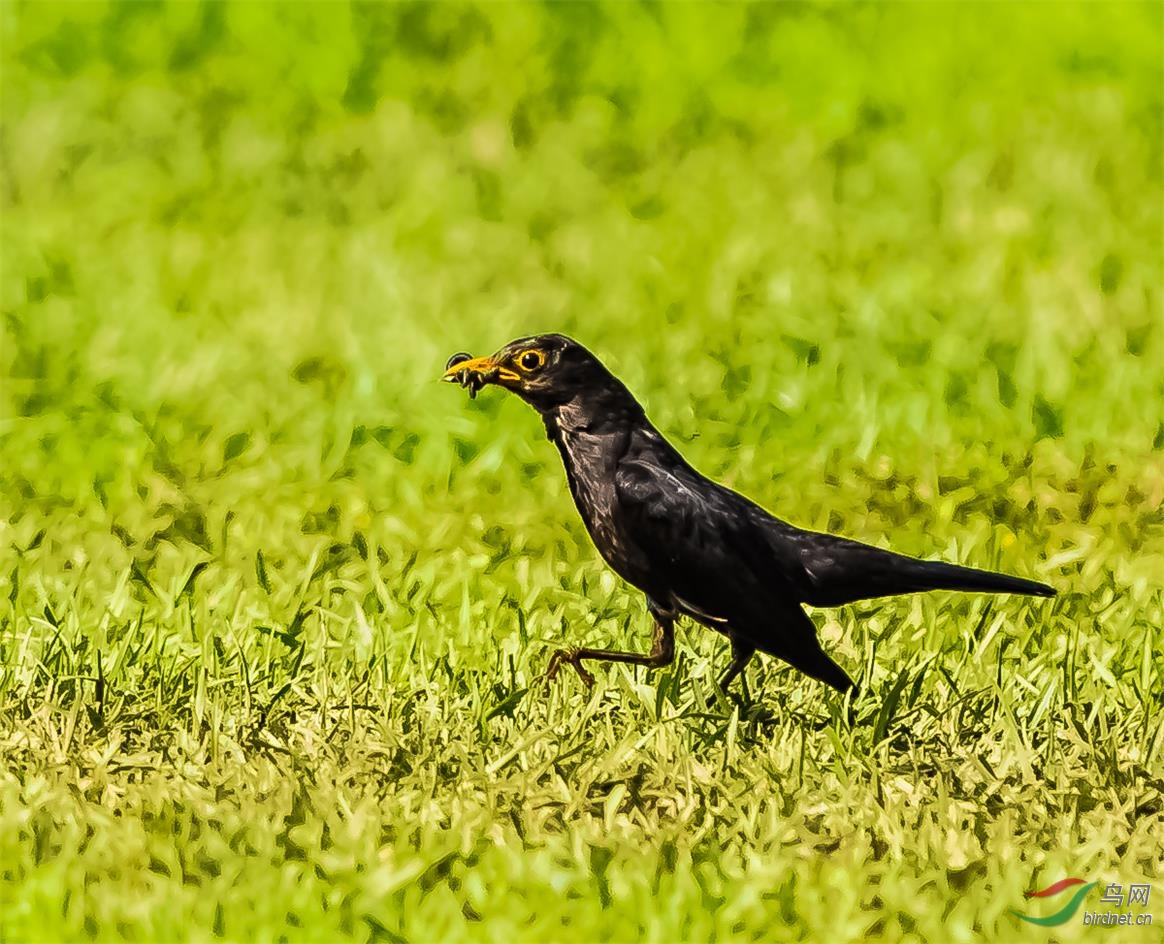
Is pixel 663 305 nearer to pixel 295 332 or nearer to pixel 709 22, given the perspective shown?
pixel 295 332

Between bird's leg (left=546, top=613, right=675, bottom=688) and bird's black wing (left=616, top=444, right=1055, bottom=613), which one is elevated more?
bird's black wing (left=616, top=444, right=1055, bottom=613)

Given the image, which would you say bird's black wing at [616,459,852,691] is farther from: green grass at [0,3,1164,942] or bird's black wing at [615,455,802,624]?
green grass at [0,3,1164,942]

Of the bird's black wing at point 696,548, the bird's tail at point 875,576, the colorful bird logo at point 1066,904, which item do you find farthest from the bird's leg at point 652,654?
the colorful bird logo at point 1066,904

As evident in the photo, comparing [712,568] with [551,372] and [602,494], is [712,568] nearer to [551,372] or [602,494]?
[602,494]

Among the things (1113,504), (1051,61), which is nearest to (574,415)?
(1113,504)

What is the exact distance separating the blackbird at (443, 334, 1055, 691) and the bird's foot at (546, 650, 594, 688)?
48 millimetres

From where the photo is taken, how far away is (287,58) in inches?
407

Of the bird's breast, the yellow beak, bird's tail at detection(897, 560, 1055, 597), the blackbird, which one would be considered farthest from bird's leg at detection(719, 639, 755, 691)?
the yellow beak

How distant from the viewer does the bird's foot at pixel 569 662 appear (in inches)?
186

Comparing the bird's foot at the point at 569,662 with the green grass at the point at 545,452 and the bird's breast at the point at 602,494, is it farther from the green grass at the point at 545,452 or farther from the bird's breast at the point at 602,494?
the bird's breast at the point at 602,494

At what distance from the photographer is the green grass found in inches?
173

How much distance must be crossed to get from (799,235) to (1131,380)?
189 centimetres

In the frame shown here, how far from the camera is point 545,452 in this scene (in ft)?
22.5

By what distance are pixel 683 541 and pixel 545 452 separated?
2420 mm
